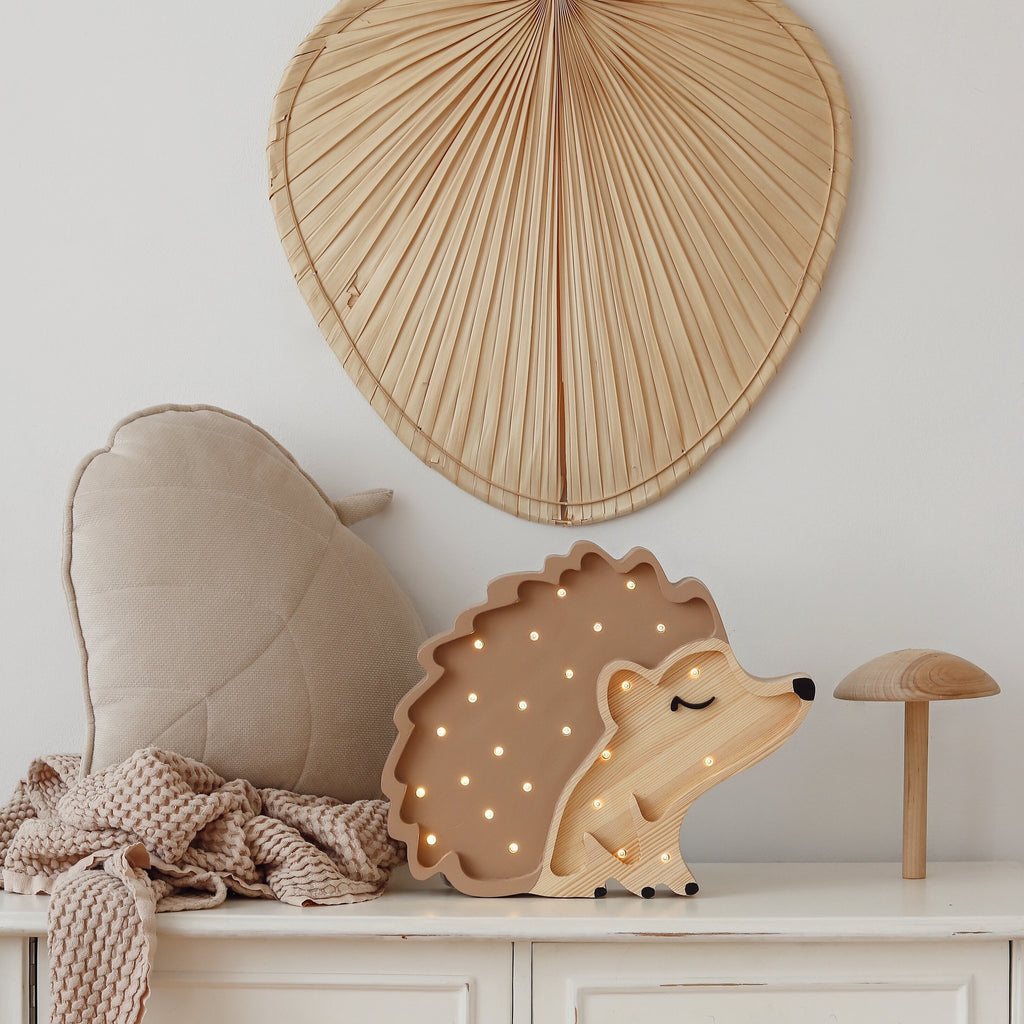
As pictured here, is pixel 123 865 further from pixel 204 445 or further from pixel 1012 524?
pixel 1012 524

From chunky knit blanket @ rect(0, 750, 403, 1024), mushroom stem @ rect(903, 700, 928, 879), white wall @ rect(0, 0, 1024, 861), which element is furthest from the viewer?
white wall @ rect(0, 0, 1024, 861)

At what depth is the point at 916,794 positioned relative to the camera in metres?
→ 1.04

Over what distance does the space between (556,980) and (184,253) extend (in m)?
0.90

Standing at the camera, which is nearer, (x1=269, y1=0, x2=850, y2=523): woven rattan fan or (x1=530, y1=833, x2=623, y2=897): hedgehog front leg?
(x1=530, y1=833, x2=623, y2=897): hedgehog front leg

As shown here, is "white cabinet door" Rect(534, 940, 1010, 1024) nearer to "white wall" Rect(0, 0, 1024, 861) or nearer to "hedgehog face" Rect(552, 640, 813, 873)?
"hedgehog face" Rect(552, 640, 813, 873)

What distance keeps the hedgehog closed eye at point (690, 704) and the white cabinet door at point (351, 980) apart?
0.84 ft

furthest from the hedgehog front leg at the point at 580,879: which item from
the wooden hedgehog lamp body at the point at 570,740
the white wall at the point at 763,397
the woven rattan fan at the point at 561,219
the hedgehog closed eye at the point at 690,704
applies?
the woven rattan fan at the point at 561,219

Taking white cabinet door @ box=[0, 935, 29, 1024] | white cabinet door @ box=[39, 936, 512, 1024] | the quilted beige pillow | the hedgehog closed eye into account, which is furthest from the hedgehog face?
white cabinet door @ box=[0, 935, 29, 1024]

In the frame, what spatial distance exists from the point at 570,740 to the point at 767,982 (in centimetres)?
26

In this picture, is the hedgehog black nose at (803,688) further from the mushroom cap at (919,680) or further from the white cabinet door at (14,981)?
the white cabinet door at (14,981)

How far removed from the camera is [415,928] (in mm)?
845

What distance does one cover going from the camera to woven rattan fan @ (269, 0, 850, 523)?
3.92 feet

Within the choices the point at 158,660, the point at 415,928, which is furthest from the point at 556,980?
the point at 158,660

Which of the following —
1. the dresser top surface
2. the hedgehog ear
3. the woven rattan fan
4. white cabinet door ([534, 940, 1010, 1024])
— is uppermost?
the woven rattan fan
